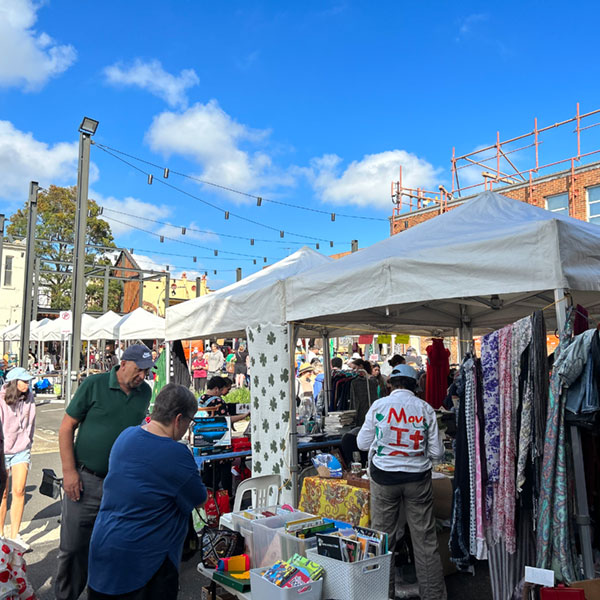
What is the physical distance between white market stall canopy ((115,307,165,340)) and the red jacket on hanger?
705 centimetres

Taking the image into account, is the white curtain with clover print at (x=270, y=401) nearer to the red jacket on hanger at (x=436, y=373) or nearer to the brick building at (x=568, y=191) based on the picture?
the red jacket on hanger at (x=436, y=373)

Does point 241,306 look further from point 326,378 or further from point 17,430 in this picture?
point 326,378

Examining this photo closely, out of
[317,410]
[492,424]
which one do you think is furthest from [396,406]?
[317,410]

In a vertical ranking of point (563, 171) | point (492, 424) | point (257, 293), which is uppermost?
point (563, 171)

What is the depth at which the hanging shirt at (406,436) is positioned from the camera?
12.9 ft

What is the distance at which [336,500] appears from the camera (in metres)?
4.81

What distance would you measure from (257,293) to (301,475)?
228cm

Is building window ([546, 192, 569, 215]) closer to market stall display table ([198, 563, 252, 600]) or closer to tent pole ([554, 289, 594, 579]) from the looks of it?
tent pole ([554, 289, 594, 579])

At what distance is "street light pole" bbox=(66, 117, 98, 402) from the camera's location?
11.6 meters

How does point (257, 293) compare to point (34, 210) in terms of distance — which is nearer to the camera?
point (257, 293)

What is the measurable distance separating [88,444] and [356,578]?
1856mm

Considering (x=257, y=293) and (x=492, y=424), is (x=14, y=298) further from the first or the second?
(x=492, y=424)

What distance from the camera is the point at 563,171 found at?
18531mm

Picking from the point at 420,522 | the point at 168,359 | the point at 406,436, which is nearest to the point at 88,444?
the point at 406,436
